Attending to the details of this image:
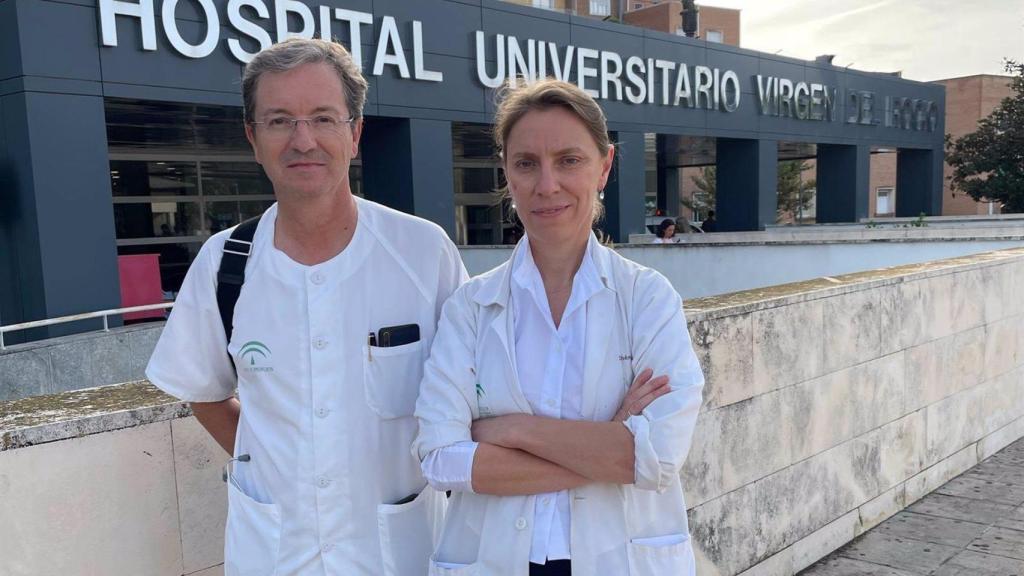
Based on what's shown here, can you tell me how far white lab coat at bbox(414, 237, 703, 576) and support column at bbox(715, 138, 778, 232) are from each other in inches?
1017

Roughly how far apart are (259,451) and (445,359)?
513 millimetres

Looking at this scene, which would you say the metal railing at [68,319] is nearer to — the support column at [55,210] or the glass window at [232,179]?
the support column at [55,210]

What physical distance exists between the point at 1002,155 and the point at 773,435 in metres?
33.5

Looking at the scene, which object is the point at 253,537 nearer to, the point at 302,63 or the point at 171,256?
the point at 302,63

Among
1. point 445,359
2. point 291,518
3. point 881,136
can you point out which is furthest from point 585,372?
point 881,136

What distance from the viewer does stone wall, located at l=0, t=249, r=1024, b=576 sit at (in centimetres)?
221

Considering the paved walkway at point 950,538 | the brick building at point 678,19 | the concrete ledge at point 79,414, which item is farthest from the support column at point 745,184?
the brick building at point 678,19

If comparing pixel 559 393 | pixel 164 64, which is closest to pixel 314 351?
pixel 559 393

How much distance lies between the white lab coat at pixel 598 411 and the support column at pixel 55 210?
1247 centimetres

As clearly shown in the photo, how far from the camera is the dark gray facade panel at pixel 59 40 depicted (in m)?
12.2

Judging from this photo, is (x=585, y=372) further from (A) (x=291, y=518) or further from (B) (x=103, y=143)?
(B) (x=103, y=143)

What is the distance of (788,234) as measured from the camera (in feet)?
61.0

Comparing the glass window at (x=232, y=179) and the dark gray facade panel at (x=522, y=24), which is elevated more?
the dark gray facade panel at (x=522, y=24)

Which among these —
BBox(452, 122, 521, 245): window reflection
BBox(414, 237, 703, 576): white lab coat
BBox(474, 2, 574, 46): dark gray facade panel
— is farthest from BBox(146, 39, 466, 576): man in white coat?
BBox(452, 122, 521, 245): window reflection
